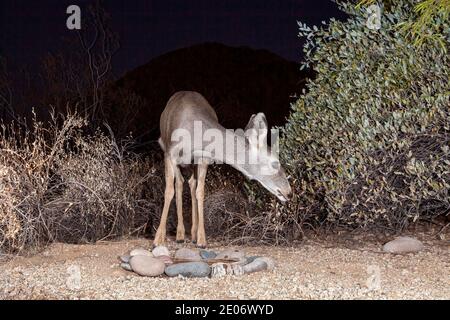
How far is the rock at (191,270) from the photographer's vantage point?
694cm

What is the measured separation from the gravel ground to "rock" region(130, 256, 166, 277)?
0.09 m

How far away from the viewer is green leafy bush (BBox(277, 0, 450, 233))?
814 cm

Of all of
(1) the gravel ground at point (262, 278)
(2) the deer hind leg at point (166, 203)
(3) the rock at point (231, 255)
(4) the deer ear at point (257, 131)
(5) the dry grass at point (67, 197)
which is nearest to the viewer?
(1) the gravel ground at point (262, 278)

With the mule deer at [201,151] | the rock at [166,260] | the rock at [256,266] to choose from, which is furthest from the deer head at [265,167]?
the rock at [166,260]

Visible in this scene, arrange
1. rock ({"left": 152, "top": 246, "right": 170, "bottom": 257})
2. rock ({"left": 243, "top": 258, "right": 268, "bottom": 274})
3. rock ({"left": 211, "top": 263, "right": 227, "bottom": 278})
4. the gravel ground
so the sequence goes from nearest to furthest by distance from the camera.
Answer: the gravel ground, rock ({"left": 211, "top": 263, "right": 227, "bottom": 278}), rock ({"left": 243, "top": 258, "right": 268, "bottom": 274}), rock ({"left": 152, "top": 246, "right": 170, "bottom": 257})

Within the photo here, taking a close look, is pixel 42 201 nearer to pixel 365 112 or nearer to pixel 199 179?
pixel 199 179

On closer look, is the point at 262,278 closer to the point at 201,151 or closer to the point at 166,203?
the point at 201,151

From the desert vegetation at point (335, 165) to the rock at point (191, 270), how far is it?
5.81 feet

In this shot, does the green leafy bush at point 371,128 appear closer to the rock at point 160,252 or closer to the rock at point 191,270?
the rock at point 160,252

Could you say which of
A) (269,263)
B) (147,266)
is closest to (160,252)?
(147,266)

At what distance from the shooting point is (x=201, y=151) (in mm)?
8586

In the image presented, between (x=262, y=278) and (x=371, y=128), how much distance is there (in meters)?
2.31

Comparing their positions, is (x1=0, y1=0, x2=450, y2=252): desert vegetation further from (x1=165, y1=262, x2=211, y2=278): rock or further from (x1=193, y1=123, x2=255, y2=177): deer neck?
(x1=165, y1=262, x2=211, y2=278): rock

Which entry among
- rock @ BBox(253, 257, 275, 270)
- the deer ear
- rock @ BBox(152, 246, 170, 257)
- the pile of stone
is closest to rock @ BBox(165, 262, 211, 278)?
the pile of stone
